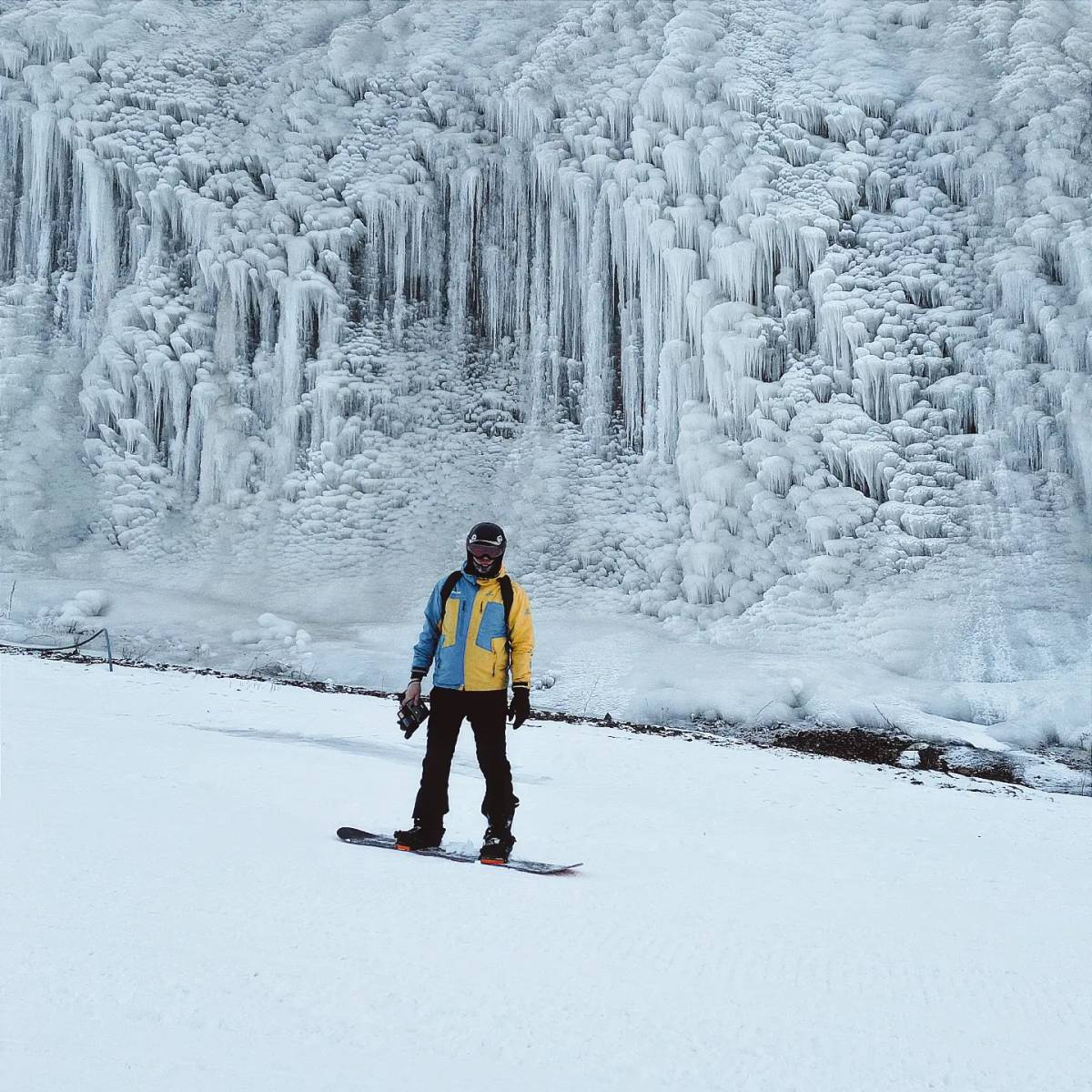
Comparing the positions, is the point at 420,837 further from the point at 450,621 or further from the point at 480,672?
the point at 450,621

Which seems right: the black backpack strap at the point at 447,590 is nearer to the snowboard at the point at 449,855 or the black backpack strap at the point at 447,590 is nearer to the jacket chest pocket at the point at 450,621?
the jacket chest pocket at the point at 450,621

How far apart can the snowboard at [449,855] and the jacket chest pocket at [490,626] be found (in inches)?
28.7

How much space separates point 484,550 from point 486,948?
5.02 ft

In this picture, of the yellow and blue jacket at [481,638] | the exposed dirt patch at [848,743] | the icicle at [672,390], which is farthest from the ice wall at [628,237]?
the yellow and blue jacket at [481,638]

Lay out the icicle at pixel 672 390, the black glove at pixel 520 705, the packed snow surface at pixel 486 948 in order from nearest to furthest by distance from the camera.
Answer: the packed snow surface at pixel 486 948, the black glove at pixel 520 705, the icicle at pixel 672 390

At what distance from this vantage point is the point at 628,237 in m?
15.3

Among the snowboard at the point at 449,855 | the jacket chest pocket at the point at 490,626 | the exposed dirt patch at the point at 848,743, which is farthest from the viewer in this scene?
the exposed dirt patch at the point at 848,743

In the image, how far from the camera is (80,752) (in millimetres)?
4270

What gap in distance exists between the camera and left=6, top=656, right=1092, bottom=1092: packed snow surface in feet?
5.50

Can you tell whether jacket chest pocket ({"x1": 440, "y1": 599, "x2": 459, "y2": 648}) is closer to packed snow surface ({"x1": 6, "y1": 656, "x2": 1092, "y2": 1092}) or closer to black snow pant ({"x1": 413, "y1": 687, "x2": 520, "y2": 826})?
black snow pant ({"x1": 413, "y1": 687, "x2": 520, "y2": 826})

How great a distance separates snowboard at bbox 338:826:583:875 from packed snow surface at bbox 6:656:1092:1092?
6 cm

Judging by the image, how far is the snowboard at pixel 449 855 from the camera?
3252mm

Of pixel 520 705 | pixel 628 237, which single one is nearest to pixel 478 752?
pixel 520 705

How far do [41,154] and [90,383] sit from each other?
4.28 m
